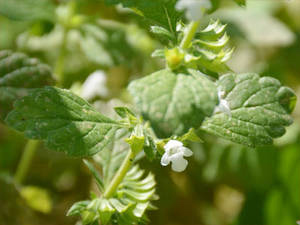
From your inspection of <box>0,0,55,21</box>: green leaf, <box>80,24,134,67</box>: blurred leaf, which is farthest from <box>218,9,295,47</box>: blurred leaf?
<box>0,0,55,21</box>: green leaf

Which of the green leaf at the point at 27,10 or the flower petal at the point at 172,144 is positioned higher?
the flower petal at the point at 172,144

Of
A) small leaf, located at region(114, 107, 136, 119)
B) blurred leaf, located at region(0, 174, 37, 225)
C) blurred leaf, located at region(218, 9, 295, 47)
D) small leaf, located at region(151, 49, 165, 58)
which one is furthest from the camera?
blurred leaf, located at region(218, 9, 295, 47)

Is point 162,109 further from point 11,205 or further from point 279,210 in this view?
point 279,210

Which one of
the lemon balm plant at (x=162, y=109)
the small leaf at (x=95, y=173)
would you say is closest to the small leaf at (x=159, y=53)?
the lemon balm plant at (x=162, y=109)

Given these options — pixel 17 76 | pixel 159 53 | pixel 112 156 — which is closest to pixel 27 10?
pixel 17 76

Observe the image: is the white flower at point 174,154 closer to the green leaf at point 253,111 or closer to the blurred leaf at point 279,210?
the green leaf at point 253,111

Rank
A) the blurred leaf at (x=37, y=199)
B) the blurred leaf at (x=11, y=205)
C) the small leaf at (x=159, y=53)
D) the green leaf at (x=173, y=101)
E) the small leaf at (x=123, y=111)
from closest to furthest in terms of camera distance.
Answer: the green leaf at (x=173, y=101)
the small leaf at (x=159, y=53)
the small leaf at (x=123, y=111)
the blurred leaf at (x=11, y=205)
the blurred leaf at (x=37, y=199)

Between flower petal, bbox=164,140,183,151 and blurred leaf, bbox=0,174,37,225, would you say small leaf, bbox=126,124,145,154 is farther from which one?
blurred leaf, bbox=0,174,37,225
